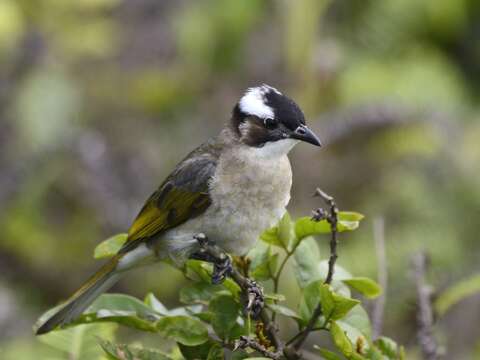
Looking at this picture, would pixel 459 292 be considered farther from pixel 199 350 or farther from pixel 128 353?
Answer: pixel 128 353

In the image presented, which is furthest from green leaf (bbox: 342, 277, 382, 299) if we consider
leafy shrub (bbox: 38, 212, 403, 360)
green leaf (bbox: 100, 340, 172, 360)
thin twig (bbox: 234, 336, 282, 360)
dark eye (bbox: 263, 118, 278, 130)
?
dark eye (bbox: 263, 118, 278, 130)

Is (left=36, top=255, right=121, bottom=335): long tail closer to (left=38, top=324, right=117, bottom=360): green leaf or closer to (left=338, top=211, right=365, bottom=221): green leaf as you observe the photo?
(left=38, top=324, right=117, bottom=360): green leaf

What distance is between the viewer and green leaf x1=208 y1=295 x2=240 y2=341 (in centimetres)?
215

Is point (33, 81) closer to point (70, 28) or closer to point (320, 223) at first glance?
point (70, 28)

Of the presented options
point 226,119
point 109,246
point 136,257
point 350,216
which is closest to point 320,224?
point 350,216

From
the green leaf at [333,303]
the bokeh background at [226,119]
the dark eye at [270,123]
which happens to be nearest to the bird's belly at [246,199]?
the dark eye at [270,123]

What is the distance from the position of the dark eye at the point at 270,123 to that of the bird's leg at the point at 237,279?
0.72 metres

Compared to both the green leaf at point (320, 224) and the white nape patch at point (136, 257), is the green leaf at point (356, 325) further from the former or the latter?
the white nape patch at point (136, 257)

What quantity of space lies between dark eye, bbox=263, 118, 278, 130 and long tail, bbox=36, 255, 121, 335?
668 mm

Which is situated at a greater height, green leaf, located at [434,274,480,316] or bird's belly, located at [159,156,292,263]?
bird's belly, located at [159,156,292,263]

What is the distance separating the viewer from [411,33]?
22.3ft

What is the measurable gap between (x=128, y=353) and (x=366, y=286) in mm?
632

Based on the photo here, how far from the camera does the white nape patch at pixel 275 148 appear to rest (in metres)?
3.11

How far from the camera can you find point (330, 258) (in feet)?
6.91
